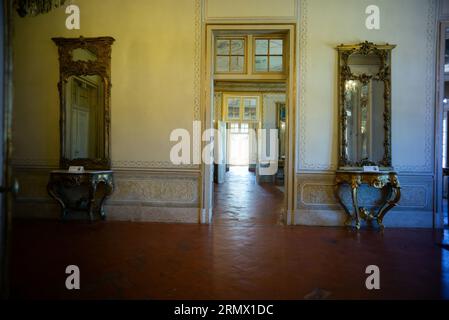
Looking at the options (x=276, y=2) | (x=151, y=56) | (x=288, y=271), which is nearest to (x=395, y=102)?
(x=276, y=2)

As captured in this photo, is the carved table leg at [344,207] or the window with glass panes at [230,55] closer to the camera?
the carved table leg at [344,207]

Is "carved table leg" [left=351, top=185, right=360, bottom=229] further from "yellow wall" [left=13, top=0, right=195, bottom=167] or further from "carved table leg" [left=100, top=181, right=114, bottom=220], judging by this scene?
"carved table leg" [left=100, top=181, right=114, bottom=220]

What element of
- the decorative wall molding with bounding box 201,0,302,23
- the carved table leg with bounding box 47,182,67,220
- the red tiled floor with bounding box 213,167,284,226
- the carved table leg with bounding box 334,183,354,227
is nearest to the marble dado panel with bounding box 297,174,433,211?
the carved table leg with bounding box 334,183,354,227

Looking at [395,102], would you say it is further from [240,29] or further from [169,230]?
[169,230]

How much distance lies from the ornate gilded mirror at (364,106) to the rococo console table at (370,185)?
25cm

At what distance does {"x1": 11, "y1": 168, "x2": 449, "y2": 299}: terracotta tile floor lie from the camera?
225 cm

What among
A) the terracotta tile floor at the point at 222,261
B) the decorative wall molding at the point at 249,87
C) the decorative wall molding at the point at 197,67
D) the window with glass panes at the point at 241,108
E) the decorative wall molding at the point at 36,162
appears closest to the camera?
the terracotta tile floor at the point at 222,261

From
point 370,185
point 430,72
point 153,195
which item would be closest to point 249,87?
point 430,72

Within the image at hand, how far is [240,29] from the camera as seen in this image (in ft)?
14.7

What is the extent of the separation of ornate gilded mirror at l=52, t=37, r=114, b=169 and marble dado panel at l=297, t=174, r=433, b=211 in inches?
119

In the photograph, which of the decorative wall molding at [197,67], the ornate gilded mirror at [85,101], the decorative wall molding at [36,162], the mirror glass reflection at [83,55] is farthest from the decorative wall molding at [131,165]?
the mirror glass reflection at [83,55]

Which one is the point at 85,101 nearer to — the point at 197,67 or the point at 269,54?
the point at 197,67

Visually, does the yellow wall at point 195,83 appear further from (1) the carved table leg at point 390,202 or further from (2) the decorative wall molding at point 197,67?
(1) the carved table leg at point 390,202

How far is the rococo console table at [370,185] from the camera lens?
13.3 ft
